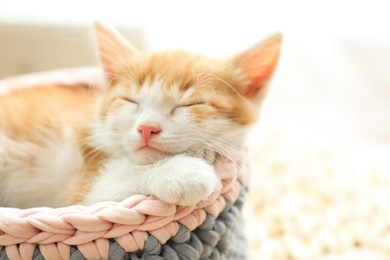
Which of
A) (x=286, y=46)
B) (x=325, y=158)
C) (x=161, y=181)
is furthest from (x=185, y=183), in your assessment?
(x=286, y=46)

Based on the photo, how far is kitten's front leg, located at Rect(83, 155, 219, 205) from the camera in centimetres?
73

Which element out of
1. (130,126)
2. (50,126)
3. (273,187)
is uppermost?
(130,126)

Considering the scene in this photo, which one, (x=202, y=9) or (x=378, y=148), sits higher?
(x=202, y=9)

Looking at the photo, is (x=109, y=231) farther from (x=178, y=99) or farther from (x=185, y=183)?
(x=178, y=99)

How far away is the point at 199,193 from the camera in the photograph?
735mm

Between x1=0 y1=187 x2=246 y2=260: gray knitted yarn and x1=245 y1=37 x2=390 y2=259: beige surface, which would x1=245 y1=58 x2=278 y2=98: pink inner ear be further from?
x1=245 y1=37 x2=390 y2=259: beige surface

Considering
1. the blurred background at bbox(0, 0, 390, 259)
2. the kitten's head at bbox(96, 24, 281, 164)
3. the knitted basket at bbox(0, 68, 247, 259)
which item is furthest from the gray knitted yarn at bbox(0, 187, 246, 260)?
the blurred background at bbox(0, 0, 390, 259)

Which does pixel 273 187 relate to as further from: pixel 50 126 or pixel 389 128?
pixel 389 128

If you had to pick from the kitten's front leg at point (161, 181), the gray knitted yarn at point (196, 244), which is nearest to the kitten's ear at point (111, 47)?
the kitten's front leg at point (161, 181)

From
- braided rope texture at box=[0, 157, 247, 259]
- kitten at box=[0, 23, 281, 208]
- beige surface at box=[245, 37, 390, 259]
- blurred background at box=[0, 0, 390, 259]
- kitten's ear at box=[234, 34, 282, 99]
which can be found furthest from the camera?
blurred background at box=[0, 0, 390, 259]

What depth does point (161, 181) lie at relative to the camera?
0.76 meters

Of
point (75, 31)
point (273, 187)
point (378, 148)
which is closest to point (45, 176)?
point (273, 187)

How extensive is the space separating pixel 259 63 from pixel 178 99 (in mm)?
201

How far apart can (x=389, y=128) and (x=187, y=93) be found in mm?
1301
